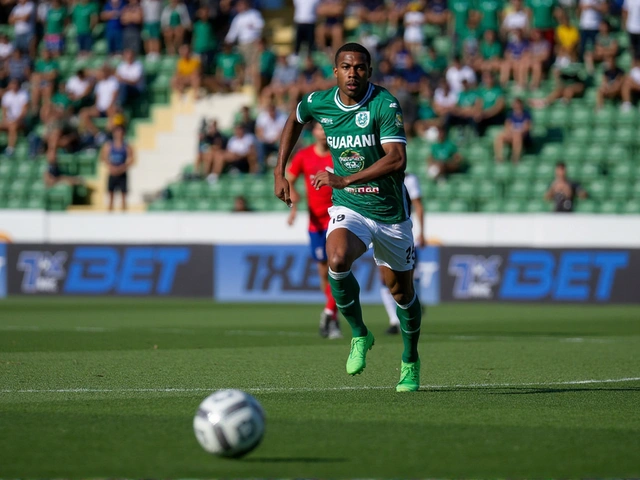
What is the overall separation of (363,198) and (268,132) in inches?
654

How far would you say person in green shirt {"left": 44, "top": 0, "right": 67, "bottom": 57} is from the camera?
29.7 m

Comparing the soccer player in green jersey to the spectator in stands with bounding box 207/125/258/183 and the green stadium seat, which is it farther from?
the spectator in stands with bounding box 207/125/258/183

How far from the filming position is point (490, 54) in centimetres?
2559

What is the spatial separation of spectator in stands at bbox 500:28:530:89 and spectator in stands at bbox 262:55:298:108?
14.8 ft

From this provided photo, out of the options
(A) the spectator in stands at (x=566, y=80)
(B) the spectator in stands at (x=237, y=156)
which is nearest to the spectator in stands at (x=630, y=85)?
(A) the spectator in stands at (x=566, y=80)

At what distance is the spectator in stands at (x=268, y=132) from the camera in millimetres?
25266

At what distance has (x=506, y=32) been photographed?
25.7 m

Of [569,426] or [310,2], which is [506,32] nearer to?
[310,2]

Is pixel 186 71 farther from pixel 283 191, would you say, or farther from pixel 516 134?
pixel 283 191

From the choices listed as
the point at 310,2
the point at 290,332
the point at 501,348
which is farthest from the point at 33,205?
the point at 501,348

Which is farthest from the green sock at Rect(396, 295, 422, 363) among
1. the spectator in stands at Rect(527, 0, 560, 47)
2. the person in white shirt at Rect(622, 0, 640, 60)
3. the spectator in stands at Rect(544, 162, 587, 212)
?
the spectator in stands at Rect(527, 0, 560, 47)

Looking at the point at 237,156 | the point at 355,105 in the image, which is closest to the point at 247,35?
the point at 237,156

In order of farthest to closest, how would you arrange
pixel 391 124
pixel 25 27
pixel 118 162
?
pixel 25 27
pixel 118 162
pixel 391 124

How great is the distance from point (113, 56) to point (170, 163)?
3.25 m
